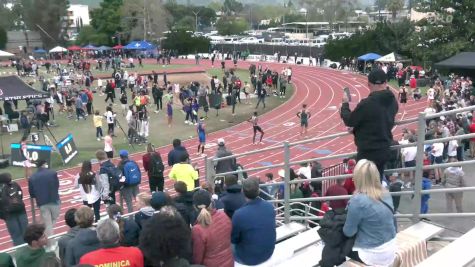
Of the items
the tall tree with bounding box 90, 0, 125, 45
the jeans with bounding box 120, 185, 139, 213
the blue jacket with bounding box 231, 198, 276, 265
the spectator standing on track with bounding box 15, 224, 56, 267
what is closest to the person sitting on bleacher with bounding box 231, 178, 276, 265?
the blue jacket with bounding box 231, 198, 276, 265

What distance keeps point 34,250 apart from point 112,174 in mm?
5342

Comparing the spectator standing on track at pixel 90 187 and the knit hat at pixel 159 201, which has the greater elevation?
the knit hat at pixel 159 201

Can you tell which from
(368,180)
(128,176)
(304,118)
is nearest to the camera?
(368,180)

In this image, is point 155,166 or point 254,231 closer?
point 254,231

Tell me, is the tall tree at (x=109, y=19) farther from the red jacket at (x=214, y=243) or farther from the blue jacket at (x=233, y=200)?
the red jacket at (x=214, y=243)

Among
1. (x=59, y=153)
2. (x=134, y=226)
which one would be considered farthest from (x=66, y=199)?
(x=134, y=226)

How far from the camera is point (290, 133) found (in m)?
23.9

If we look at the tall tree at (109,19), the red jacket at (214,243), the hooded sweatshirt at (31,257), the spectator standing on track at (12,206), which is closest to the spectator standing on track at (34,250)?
the hooded sweatshirt at (31,257)

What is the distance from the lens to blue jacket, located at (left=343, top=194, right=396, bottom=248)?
3.79 meters

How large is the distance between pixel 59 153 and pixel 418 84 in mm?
25601

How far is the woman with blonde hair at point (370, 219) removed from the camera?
3799mm

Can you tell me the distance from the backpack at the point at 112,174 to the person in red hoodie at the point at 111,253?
6.15m

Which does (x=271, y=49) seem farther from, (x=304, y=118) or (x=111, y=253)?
(x=111, y=253)

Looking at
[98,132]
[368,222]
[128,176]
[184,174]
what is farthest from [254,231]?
[98,132]
